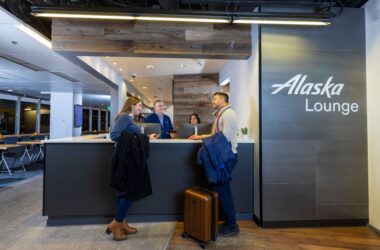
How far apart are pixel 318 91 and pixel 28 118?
1390 centimetres

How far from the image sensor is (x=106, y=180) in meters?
3.17

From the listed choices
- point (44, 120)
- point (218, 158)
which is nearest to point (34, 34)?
point (218, 158)

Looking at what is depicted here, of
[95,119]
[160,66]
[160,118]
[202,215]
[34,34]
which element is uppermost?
[160,66]

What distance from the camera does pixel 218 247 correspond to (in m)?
2.56

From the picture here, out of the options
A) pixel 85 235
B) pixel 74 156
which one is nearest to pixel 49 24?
pixel 74 156

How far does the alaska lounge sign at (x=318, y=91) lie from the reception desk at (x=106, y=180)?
89 cm

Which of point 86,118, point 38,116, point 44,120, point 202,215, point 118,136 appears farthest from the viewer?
point 86,118

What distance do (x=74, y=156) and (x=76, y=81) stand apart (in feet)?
16.8

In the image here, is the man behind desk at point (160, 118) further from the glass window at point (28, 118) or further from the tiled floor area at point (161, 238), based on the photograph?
the glass window at point (28, 118)

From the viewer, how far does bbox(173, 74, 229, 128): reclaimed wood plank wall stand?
6.86 meters

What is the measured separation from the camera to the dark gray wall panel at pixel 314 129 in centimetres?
310

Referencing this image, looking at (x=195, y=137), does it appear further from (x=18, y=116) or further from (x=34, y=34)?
(x=18, y=116)

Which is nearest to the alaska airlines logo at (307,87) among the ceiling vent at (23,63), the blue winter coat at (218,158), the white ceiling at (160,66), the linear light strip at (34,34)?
the blue winter coat at (218,158)

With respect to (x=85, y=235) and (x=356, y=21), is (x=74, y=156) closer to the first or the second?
(x=85, y=235)
